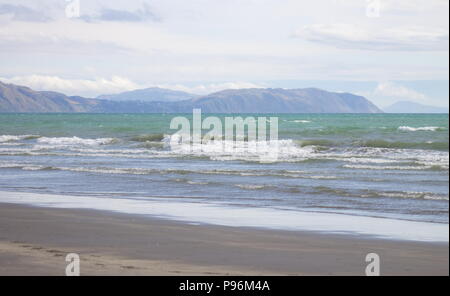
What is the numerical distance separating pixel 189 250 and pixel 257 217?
132 inches

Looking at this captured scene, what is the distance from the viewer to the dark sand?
302 inches

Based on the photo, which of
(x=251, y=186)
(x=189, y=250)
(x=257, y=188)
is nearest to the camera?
(x=189, y=250)

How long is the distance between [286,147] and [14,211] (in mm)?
24461

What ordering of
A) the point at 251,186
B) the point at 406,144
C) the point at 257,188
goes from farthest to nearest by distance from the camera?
the point at 406,144 → the point at 251,186 → the point at 257,188

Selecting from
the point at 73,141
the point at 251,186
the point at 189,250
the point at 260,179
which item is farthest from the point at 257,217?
the point at 73,141

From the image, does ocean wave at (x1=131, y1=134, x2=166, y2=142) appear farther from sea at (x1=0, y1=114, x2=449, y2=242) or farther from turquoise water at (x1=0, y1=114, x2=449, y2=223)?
sea at (x1=0, y1=114, x2=449, y2=242)

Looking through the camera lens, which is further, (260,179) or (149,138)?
(149,138)

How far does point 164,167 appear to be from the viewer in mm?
23281

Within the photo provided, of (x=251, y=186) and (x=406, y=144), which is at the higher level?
(x=406, y=144)

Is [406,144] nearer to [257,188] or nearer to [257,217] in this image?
[257,188]

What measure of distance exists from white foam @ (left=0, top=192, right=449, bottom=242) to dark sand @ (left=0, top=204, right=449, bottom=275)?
0.62 m

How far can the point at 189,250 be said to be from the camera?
896 cm
